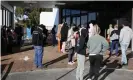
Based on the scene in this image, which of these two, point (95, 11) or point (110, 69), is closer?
point (110, 69)

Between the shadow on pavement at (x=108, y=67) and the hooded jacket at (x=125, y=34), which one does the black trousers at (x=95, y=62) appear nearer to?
the shadow on pavement at (x=108, y=67)

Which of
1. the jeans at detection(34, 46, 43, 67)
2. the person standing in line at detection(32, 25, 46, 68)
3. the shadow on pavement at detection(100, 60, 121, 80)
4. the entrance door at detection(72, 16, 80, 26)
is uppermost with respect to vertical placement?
the entrance door at detection(72, 16, 80, 26)

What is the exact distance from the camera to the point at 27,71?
44.1ft

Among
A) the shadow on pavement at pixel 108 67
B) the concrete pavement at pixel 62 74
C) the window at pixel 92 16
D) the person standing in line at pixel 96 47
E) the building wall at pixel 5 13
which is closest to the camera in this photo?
the person standing in line at pixel 96 47

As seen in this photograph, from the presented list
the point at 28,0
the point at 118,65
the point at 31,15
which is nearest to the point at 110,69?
the point at 118,65

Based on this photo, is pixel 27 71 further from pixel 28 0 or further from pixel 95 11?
pixel 95 11

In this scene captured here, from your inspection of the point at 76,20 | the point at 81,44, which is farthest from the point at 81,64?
the point at 76,20

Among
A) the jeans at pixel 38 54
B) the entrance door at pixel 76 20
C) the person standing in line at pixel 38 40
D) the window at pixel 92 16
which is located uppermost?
the window at pixel 92 16

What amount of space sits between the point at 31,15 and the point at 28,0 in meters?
31.2

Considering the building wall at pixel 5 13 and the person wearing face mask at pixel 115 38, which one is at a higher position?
the building wall at pixel 5 13

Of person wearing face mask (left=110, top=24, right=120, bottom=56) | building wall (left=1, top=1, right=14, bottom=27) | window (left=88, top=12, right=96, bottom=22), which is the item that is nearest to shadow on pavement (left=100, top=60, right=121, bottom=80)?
person wearing face mask (left=110, top=24, right=120, bottom=56)

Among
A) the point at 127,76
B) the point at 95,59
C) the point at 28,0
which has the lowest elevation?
the point at 127,76

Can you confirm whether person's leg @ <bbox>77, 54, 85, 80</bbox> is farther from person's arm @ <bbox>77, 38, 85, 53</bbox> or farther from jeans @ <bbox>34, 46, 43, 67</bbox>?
jeans @ <bbox>34, 46, 43, 67</bbox>

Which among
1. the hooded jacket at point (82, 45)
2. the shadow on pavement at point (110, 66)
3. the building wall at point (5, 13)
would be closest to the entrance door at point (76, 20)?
the building wall at point (5, 13)
